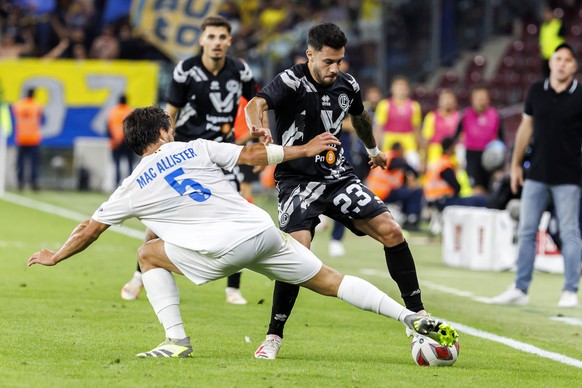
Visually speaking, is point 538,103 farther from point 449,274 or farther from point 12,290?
point 12,290

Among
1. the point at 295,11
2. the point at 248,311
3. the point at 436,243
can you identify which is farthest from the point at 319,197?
the point at 295,11

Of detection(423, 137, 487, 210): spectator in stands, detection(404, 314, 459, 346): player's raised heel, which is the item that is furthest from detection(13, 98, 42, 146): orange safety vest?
detection(404, 314, 459, 346): player's raised heel

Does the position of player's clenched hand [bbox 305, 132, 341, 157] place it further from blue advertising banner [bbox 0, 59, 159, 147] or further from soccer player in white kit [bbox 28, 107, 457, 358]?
blue advertising banner [bbox 0, 59, 159, 147]

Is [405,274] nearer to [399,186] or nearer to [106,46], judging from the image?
[399,186]

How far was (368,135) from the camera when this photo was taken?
29.5 feet

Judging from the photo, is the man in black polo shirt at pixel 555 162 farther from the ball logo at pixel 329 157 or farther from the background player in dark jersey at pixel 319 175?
the ball logo at pixel 329 157

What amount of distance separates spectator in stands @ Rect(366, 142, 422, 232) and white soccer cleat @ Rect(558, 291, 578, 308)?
838 centimetres

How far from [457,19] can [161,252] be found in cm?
2202

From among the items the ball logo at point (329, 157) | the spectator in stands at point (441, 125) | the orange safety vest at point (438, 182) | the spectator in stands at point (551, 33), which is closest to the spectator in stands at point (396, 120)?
the spectator in stands at point (441, 125)

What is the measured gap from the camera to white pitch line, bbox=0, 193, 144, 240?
61.7 ft

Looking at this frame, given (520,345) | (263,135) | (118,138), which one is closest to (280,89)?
(263,135)

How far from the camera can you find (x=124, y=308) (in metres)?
10.4

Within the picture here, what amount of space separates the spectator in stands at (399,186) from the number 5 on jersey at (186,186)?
12880 millimetres

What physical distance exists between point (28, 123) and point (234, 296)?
59.3 feet
